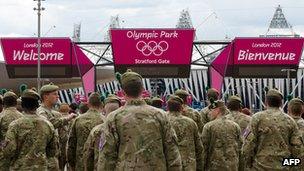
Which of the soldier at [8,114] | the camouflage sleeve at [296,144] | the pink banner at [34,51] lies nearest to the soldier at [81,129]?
the soldier at [8,114]

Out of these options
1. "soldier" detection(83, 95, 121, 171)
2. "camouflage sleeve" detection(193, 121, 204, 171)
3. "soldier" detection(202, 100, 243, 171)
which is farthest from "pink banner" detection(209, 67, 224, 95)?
"soldier" detection(83, 95, 121, 171)

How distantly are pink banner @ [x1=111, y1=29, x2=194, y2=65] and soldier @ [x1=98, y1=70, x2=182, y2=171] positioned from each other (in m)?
21.4

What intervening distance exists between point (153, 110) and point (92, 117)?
4.24 m

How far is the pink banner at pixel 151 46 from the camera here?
28.6m

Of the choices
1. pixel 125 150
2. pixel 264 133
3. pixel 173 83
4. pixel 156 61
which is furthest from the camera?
pixel 173 83

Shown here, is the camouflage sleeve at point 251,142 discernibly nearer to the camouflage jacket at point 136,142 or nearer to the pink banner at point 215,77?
the camouflage jacket at point 136,142

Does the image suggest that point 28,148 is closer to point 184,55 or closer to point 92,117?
point 92,117

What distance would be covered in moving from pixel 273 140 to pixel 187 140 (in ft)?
4.91

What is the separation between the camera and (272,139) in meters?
9.82

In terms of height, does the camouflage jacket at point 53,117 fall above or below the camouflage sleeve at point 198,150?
above

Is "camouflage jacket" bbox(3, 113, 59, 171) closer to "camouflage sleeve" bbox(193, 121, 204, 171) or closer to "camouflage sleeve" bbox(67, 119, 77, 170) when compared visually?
"camouflage sleeve" bbox(67, 119, 77, 170)

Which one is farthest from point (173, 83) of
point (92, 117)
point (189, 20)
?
point (189, 20)

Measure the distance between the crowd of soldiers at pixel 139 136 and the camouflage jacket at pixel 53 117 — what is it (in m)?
0.01

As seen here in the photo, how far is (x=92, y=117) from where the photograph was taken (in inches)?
444
